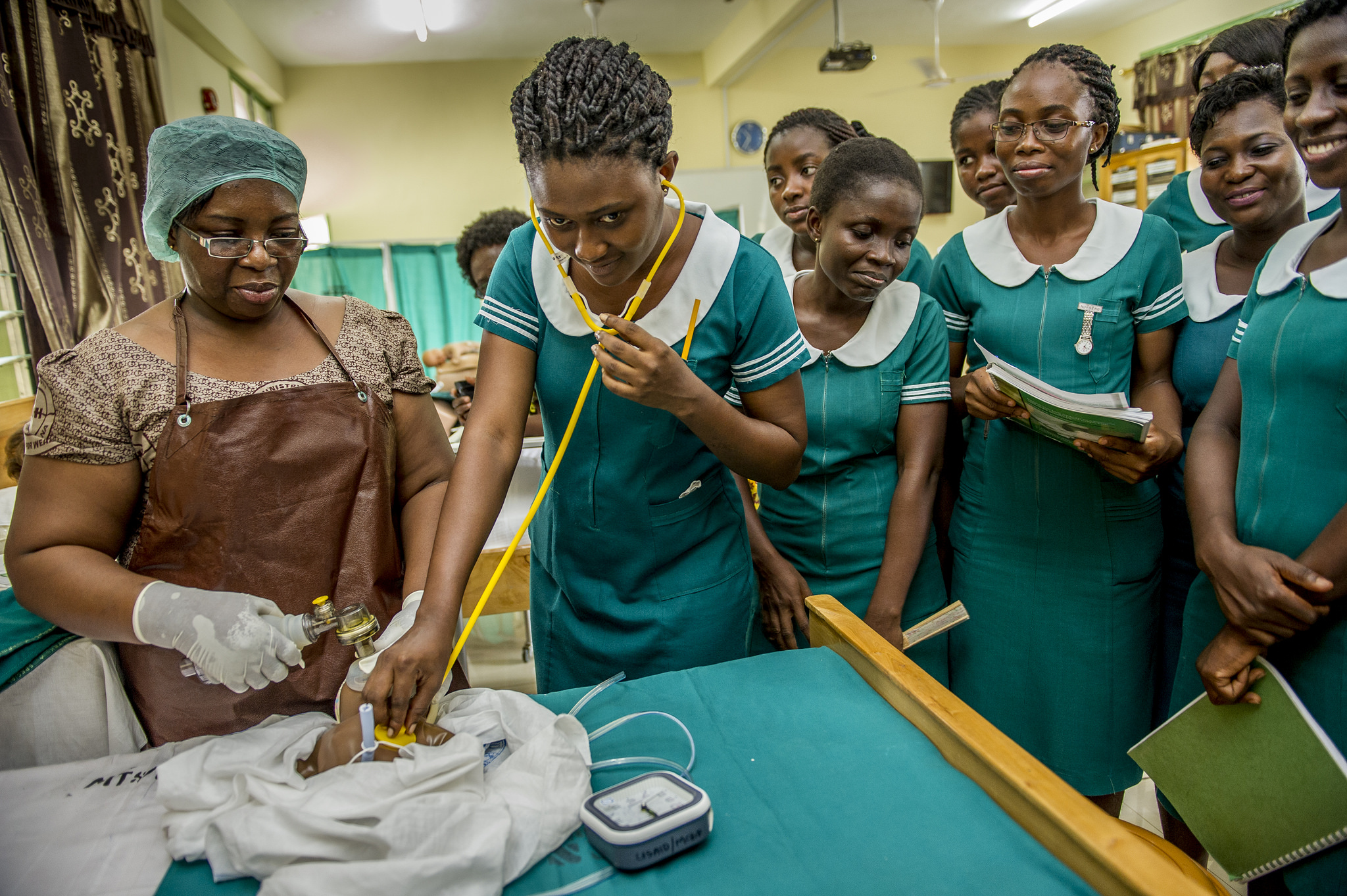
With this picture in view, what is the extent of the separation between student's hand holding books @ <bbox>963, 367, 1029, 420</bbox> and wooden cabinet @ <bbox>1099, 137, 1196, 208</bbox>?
15.3ft

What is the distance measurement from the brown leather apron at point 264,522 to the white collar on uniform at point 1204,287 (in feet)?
5.27

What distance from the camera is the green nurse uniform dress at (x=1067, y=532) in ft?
5.16

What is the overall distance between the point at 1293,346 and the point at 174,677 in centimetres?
166

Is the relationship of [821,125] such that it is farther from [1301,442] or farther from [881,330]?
[1301,442]

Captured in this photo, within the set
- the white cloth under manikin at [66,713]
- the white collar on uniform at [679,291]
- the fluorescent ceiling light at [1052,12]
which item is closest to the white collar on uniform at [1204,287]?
the white collar on uniform at [679,291]

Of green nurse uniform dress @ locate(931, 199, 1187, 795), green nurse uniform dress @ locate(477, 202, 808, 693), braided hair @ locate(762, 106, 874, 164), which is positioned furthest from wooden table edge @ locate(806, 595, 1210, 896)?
braided hair @ locate(762, 106, 874, 164)

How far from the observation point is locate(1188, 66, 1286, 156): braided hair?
1.62 meters

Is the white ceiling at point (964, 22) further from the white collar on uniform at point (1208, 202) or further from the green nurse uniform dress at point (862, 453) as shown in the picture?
the green nurse uniform dress at point (862, 453)

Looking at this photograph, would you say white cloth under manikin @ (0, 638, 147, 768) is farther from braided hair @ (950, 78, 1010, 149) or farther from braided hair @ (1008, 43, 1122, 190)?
braided hair @ (950, 78, 1010, 149)

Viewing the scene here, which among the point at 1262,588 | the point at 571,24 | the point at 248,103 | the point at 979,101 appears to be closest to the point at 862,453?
the point at 1262,588

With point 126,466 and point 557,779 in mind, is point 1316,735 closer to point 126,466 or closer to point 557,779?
point 557,779

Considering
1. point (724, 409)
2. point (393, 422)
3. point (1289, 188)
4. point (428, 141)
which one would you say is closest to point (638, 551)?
point (724, 409)

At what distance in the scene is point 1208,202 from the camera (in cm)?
192

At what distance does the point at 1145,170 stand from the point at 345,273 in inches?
236
